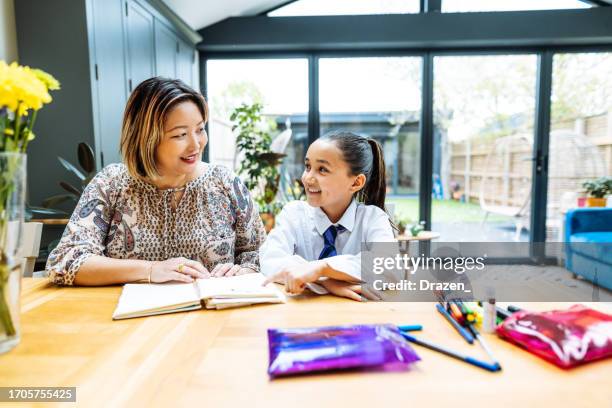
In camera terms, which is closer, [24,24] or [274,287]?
[274,287]

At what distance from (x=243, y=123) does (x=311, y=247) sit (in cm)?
301

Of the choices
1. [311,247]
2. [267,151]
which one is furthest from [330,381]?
[267,151]

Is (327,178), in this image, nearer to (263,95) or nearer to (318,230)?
(318,230)

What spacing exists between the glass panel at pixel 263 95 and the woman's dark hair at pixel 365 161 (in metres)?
2.95

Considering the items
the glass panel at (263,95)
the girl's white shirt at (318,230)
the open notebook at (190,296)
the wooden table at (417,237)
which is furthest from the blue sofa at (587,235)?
the open notebook at (190,296)

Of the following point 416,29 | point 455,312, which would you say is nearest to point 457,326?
point 455,312

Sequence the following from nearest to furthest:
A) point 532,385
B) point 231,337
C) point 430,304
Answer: point 532,385 < point 231,337 < point 430,304

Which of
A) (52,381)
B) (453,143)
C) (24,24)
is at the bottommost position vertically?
(52,381)

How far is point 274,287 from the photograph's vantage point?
946 mm

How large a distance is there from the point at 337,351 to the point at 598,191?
4650 millimetres

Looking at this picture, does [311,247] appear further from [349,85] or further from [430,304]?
[349,85]

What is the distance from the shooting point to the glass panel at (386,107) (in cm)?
434

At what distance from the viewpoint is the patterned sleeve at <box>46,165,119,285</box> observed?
0.99 metres

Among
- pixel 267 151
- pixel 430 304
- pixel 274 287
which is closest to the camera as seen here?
pixel 430 304
